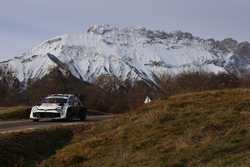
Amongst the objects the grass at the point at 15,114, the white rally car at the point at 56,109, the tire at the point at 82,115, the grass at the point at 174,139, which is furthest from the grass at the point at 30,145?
the grass at the point at 15,114

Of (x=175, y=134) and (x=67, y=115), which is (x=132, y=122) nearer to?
(x=175, y=134)

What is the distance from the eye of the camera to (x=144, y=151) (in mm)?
17109

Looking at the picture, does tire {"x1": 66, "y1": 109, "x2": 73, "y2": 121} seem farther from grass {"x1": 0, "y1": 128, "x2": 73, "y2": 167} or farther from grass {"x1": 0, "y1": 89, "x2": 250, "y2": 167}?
grass {"x1": 0, "y1": 89, "x2": 250, "y2": 167}

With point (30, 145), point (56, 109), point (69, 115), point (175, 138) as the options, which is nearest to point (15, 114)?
point (69, 115)

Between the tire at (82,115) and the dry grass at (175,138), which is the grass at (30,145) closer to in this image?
Answer: the dry grass at (175,138)

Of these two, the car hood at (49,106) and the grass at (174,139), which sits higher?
the car hood at (49,106)

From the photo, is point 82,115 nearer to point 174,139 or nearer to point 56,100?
point 56,100

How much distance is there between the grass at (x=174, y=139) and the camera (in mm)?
15086

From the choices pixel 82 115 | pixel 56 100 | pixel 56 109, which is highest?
pixel 56 100

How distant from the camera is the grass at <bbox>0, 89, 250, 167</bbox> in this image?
1509 centimetres

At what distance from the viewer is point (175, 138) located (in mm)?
18094

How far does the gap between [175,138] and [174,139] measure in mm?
133

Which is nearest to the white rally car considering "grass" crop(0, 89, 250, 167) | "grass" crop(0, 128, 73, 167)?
"grass" crop(0, 128, 73, 167)

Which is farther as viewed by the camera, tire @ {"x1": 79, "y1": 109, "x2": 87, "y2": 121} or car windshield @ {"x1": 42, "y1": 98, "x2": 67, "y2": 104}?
tire @ {"x1": 79, "y1": 109, "x2": 87, "y2": 121}
